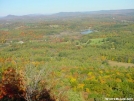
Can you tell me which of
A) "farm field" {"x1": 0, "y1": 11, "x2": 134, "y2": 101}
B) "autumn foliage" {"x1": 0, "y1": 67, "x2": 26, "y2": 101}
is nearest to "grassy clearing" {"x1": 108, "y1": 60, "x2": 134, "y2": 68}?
"farm field" {"x1": 0, "y1": 11, "x2": 134, "y2": 101}

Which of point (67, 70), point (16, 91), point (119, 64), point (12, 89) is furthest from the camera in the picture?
point (119, 64)

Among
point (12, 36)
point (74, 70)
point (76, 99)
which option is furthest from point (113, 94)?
point (12, 36)

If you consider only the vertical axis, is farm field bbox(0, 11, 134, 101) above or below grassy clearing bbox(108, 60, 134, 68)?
above

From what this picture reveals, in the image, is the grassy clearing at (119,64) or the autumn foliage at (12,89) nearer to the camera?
the autumn foliage at (12,89)

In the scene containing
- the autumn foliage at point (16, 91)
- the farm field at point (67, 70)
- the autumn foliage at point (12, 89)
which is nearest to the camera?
the autumn foliage at point (16, 91)

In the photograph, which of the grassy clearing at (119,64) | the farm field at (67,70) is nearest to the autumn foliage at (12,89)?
the farm field at (67,70)

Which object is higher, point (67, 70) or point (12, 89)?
point (12, 89)

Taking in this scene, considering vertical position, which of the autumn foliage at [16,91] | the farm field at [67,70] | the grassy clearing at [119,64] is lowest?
the grassy clearing at [119,64]

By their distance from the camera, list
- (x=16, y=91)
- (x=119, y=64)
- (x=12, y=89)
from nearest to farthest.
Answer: (x=16, y=91)
(x=12, y=89)
(x=119, y=64)

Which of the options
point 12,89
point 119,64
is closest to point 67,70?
point 119,64

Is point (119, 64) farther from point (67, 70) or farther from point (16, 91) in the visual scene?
point (16, 91)

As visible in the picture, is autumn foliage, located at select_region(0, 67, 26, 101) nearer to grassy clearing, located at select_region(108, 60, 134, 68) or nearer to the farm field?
the farm field

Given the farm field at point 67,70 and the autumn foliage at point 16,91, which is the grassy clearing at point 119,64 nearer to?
the farm field at point 67,70
